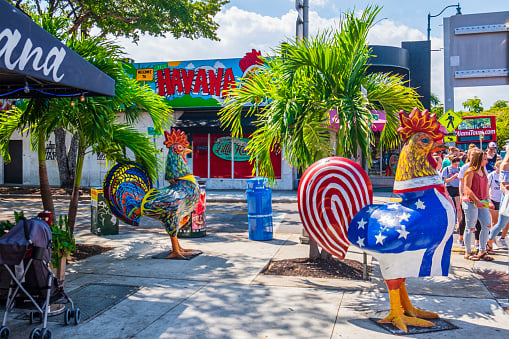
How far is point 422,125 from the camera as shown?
15.4 ft

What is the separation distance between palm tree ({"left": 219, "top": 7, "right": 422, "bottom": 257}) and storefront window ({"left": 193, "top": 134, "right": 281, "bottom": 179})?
47.3 feet

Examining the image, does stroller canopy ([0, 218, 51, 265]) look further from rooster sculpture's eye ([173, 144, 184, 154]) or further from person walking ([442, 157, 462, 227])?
person walking ([442, 157, 462, 227])

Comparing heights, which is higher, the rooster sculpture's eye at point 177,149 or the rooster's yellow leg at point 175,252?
the rooster sculpture's eye at point 177,149

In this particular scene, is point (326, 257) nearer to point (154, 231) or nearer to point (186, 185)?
point (186, 185)

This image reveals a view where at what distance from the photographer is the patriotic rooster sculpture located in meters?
4.43

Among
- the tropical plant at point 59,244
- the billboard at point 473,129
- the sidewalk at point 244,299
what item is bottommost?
the sidewalk at point 244,299

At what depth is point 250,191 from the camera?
31.6 feet

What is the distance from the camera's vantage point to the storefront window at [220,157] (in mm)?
21750

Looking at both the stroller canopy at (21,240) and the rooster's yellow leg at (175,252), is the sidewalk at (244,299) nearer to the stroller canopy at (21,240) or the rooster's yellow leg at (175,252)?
the rooster's yellow leg at (175,252)

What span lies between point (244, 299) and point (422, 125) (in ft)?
10.1

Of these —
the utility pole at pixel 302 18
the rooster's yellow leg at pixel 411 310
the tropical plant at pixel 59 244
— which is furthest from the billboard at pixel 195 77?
the rooster's yellow leg at pixel 411 310

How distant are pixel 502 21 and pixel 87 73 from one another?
17.0 ft

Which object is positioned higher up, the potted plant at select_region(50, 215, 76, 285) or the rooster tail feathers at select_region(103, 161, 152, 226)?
the rooster tail feathers at select_region(103, 161, 152, 226)

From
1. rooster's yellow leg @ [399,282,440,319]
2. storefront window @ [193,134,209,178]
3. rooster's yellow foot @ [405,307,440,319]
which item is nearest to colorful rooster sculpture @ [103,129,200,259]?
rooster's yellow leg @ [399,282,440,319]
